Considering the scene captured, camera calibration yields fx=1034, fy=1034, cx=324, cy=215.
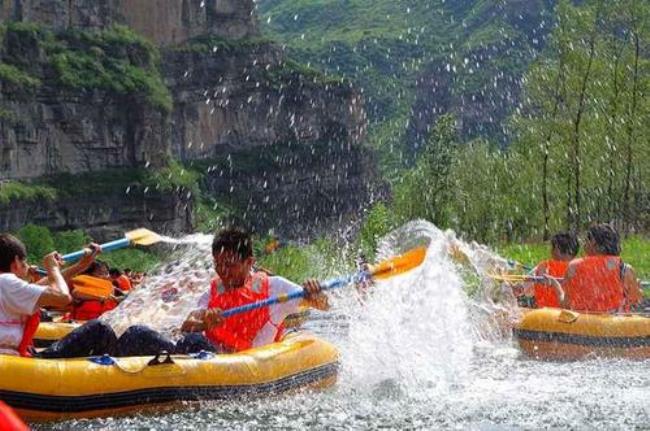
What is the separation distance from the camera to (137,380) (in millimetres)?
7004

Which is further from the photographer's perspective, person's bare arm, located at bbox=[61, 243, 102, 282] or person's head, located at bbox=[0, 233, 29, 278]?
person's bare arm, located at bbox=[61, 243, 102, 282]

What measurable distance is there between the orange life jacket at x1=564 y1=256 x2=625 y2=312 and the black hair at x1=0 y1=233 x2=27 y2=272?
5.80 m

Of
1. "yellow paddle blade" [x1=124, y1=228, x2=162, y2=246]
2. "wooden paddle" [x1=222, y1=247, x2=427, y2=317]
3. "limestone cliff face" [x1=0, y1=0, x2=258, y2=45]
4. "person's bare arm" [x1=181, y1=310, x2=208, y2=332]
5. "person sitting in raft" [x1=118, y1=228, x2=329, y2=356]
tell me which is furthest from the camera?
"limestone cliff face" [x1=0, y1=0, x2=258, y2=45]

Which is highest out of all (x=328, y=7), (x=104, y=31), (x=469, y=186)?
(x=328, y=7)

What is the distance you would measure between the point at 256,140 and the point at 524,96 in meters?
70.9

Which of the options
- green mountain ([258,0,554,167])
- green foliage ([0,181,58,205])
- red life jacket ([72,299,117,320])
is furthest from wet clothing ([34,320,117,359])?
green mountain ([258,0,554,167])

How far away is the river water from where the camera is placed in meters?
6.91

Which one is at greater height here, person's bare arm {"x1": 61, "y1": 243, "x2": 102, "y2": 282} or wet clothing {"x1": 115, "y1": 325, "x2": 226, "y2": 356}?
person's bare arm {"x1": 61, "y1": 243, "x2": 102, "y2": 282}

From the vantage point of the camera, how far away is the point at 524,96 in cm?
3422

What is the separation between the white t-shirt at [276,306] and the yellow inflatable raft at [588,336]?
355 cm

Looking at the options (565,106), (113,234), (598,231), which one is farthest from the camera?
(113,234)

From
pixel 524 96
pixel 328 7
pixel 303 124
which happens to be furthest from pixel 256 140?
pixel 524 96

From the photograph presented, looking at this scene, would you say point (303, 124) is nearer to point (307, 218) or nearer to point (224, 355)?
point (307, 218)

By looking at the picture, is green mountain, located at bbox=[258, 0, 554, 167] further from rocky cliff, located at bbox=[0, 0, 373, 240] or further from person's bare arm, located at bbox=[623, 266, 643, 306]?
person's bare arm, located at bbox=[623, 266, 643, 306]
